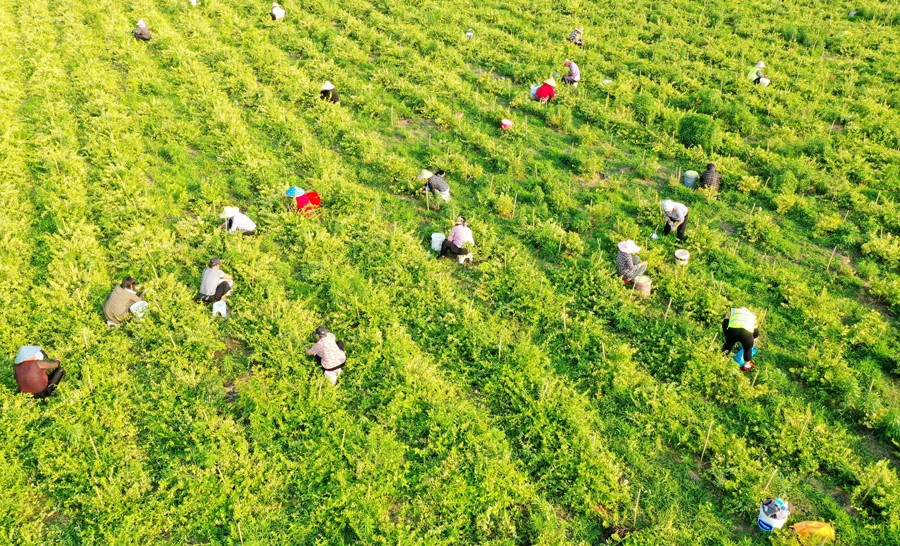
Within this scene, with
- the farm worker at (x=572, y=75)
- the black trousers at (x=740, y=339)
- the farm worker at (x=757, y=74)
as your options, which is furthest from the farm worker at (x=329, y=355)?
the farm worker at (x=757, y=74)

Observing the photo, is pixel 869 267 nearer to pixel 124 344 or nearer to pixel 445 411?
pixel 445 411

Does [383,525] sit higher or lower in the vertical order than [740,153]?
lower

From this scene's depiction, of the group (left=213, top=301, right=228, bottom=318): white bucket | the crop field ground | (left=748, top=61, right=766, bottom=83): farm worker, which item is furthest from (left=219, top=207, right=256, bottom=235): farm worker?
(left=748, top=61, right=766, bottom=83): farm worker

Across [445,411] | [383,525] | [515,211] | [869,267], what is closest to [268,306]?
[445,411]

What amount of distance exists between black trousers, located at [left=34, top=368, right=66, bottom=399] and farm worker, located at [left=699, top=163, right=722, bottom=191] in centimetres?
1559

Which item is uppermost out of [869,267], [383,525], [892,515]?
[869,267]

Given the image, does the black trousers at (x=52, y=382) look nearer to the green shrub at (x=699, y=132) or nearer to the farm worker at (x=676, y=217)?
the farm worker at (x=676, y=217)

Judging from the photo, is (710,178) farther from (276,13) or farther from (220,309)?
(276,13)

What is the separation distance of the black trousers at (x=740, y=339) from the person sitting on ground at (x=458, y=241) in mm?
5848

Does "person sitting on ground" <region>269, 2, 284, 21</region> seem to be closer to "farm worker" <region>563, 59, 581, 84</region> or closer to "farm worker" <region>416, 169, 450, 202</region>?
"farm worker" <region>563, 59, 581, 84</region>

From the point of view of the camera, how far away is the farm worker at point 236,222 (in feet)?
46.3

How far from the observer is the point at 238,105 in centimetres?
1950

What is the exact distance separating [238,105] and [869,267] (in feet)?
61.3

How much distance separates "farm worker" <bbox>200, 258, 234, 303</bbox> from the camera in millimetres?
12461
